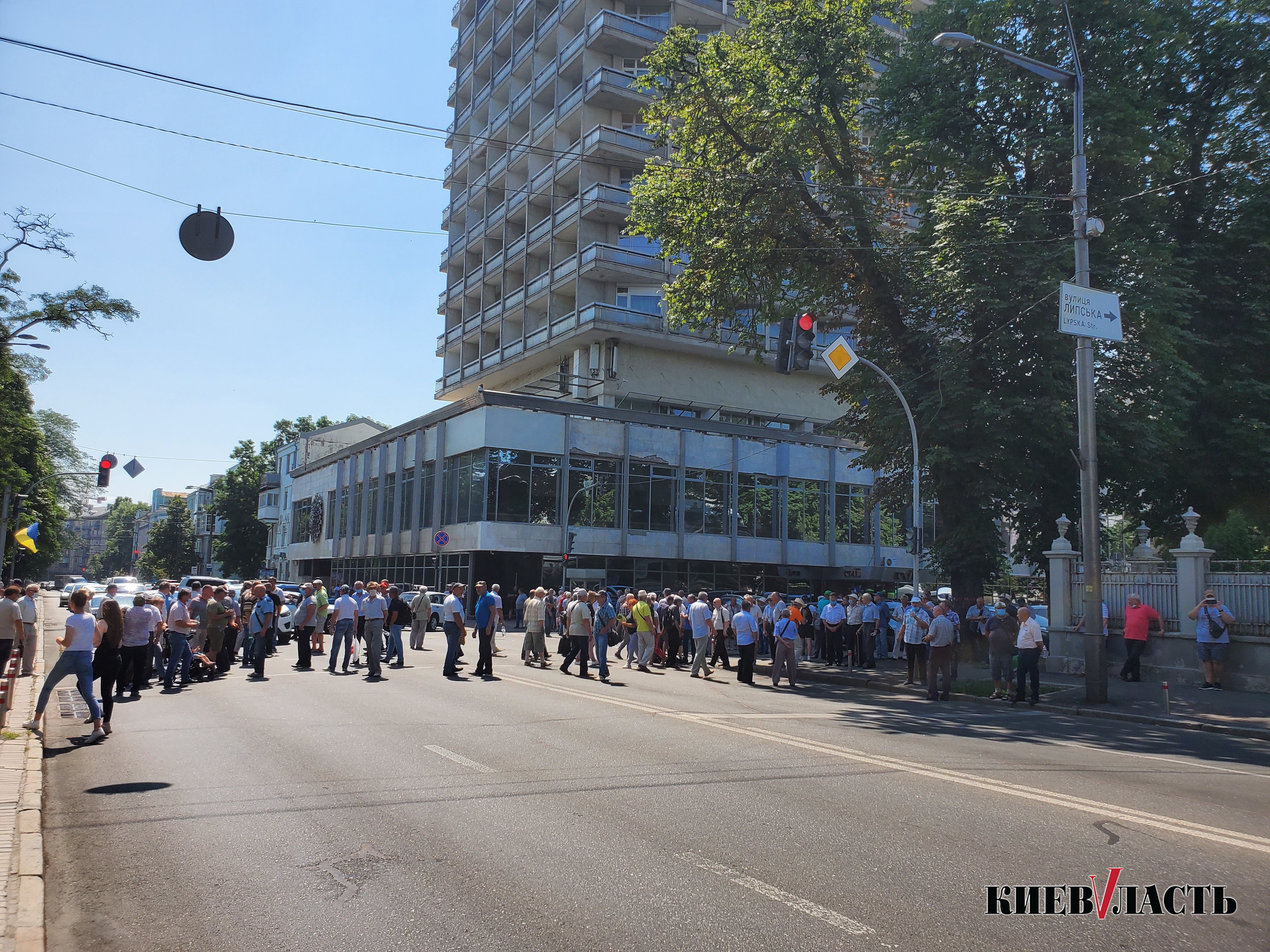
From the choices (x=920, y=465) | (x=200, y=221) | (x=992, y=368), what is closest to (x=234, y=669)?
(x=200, y=221)

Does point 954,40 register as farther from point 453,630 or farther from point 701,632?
point 453,630

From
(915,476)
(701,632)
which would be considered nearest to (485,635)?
(701,632)

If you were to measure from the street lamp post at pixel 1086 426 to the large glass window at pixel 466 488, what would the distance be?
28.3 metres

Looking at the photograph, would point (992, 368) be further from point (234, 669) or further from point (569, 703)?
point (234, 669)

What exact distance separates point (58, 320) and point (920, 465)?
26453 millimetres

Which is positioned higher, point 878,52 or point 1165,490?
point 878,52

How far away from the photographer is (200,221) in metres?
11.8

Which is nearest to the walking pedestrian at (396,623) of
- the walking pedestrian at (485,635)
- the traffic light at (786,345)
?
the walking pedestrian at (485,635)

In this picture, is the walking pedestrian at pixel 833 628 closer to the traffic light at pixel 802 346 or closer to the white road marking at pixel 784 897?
the traffic light at pixel 802 346

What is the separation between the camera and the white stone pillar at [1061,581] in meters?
20.4

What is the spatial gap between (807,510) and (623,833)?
4353 centimetres

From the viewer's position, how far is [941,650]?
55.1 ft

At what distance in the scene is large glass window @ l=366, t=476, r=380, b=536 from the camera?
52.0 m
